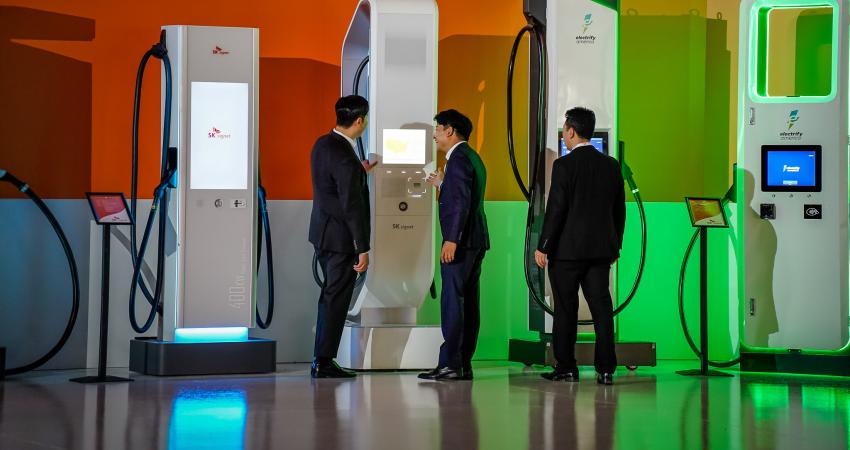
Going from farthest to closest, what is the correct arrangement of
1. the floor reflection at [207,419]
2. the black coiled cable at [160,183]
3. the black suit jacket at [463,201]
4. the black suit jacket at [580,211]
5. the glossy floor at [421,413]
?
the black coiled cable at [160,183] < the black suit jacket at [463,201] < the black suit jacket at [580,211] < the glossy floor at [421,413] < the floor reflection at [207,419]

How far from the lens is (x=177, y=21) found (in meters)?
7.46

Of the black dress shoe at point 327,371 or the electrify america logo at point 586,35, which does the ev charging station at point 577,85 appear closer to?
the electrify america logo at point 586,35

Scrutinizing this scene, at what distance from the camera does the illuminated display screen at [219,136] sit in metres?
6.54

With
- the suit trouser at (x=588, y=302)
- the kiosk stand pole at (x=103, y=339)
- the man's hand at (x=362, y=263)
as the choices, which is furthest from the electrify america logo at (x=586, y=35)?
the kiosk stand pole at (x=103, y=339)

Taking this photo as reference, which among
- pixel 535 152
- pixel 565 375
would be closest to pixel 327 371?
pixel 565 375

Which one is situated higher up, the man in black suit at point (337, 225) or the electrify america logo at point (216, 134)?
the electrify america logo at point (216, 134)

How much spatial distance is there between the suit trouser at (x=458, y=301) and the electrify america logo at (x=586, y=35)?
5.52 ft

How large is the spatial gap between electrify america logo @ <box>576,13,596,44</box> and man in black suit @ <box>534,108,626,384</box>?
0.96 metres

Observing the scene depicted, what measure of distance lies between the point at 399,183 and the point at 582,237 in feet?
4.38

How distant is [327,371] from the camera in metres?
6.43

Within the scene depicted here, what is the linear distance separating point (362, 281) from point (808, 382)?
2.88 m

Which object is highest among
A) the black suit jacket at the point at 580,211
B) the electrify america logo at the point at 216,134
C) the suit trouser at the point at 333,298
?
the electrify america logo at the point at 216,134

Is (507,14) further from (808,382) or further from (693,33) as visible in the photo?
(808,382)

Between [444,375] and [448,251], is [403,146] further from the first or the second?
[444,375]
